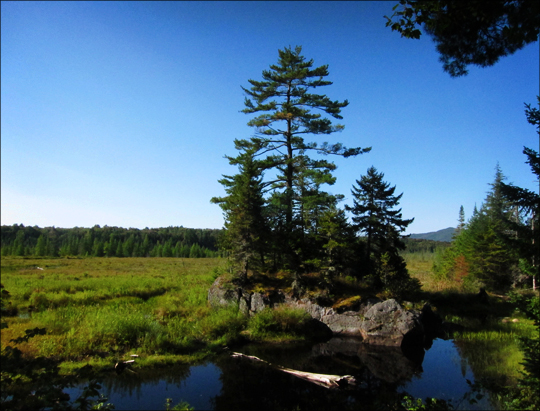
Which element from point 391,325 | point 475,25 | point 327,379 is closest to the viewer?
point 475,25

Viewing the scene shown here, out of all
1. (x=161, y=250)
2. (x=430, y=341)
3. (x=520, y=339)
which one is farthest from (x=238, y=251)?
(x=161, y=250)

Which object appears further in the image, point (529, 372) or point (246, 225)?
point (246, 225)

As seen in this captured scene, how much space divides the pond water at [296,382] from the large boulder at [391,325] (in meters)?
0.98

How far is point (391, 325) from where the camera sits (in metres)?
14.8

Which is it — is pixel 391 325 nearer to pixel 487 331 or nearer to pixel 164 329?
pixel 487 331

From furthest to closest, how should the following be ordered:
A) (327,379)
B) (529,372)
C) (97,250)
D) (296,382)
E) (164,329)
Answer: (97,250) < (164,329) < (296,382) < (327,379) < (529,372)

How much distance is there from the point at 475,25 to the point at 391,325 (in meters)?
13.6

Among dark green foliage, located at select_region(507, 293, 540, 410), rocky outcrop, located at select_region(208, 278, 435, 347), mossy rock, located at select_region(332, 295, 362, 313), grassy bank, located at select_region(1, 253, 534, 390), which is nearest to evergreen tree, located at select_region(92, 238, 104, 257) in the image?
grassy bank, located at select_region(1, 253, 534, 390)

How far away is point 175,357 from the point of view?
11539mm

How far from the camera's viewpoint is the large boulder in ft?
47.4

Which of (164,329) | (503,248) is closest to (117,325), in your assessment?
(164,329)

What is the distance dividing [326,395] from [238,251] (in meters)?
9.52

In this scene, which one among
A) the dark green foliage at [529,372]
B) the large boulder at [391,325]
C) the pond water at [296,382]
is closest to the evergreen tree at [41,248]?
the pond water at [296,382]

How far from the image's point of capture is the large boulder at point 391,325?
1445 cm
